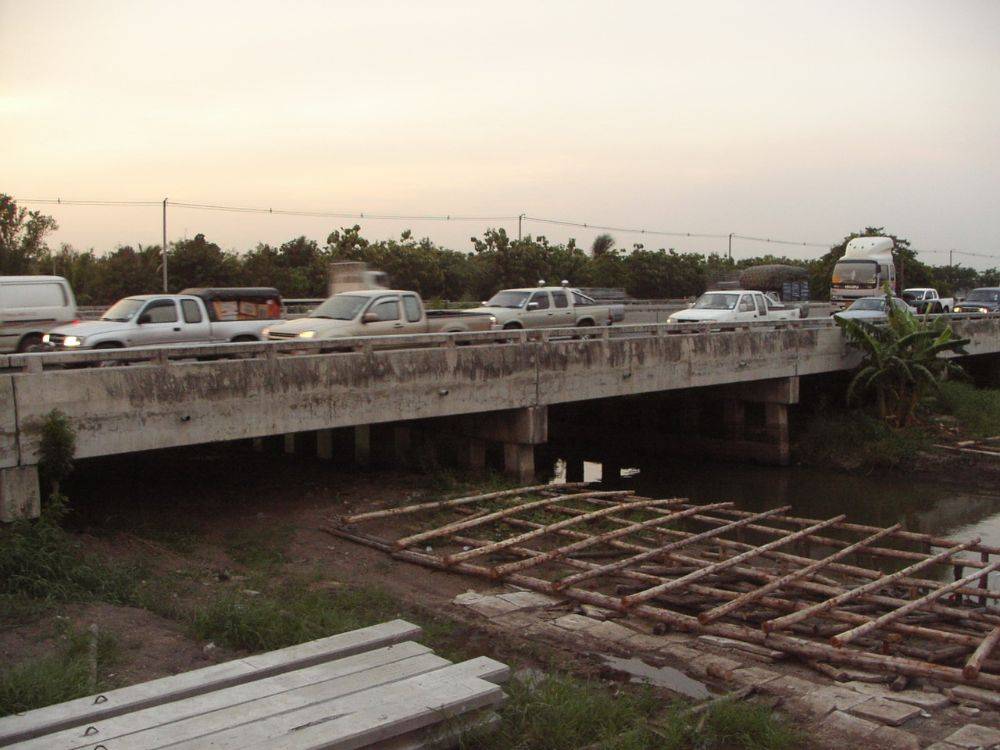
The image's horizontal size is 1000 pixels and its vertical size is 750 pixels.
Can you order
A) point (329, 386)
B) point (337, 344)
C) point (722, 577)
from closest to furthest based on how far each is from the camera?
point (722, 577), point (329, 386), point (337, 344)

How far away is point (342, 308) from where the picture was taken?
1919 cm

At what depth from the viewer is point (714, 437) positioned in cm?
2630

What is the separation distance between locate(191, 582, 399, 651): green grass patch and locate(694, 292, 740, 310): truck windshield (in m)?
20.1

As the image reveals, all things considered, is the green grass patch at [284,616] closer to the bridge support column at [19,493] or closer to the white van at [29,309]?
the bridge support column at [19,493]

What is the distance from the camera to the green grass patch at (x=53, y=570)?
31.7 ft

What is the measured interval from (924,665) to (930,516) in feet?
44.2

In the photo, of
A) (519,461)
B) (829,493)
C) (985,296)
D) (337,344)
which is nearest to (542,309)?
(519,461)

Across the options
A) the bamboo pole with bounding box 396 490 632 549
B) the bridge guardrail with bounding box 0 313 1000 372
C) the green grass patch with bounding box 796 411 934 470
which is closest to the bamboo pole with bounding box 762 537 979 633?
the bamboo pole with bounding box 396 490 632 549

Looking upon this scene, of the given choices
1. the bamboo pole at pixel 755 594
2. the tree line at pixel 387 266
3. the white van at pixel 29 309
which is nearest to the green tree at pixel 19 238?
the tree line at pixel 387 266

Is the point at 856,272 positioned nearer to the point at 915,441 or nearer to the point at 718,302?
the point at 718,302

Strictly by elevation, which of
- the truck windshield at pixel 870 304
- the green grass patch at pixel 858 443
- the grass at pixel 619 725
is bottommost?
the green grass patch at pixel 858 443

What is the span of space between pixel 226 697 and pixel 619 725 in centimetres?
270

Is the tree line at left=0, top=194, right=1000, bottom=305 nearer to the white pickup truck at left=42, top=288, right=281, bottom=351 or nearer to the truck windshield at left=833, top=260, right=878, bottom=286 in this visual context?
the truck windshield at left=833, top=260, right=878, bottom=286

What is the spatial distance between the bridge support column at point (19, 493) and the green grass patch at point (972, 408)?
23182mm
